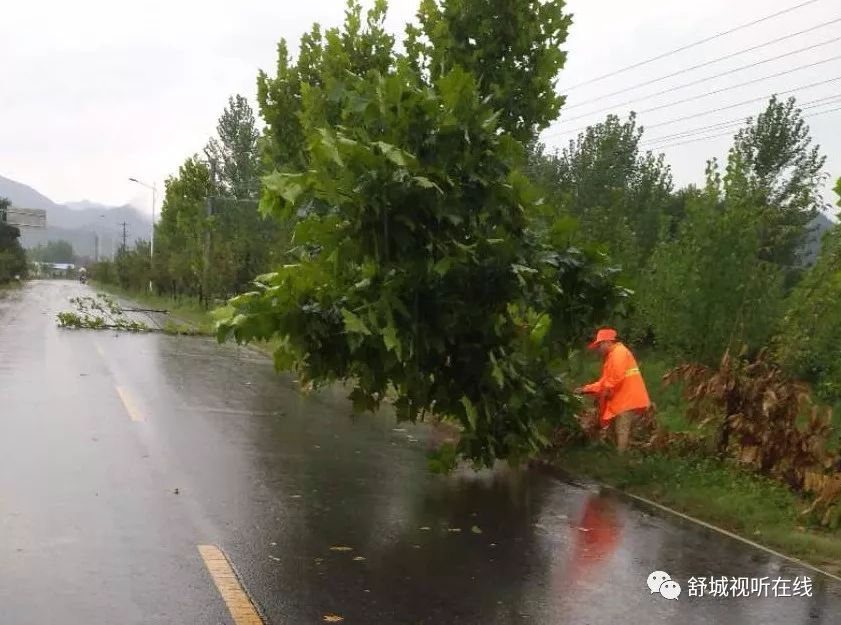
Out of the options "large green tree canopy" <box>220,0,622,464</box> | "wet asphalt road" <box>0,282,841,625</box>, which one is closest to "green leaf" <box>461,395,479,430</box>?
"large green tree canopy" <box>220,0,622,464</box>

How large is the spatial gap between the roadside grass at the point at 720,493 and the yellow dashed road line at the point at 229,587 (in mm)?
4144

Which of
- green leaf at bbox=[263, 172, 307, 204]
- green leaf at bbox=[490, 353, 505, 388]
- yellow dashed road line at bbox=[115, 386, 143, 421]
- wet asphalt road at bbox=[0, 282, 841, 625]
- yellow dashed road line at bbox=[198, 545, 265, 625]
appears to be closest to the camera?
yellow dashed road line at bbox=[198, 545, 265, 625]

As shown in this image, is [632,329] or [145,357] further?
[145,357]

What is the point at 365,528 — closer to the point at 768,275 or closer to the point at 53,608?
the point at 53,608

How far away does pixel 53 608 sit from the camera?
4.54 m

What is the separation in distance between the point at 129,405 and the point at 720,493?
7440 millimetres

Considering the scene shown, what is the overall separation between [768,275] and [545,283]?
7475 millimetres

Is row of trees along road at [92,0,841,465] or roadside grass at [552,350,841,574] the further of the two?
roadside grass at [552,350,841,574]

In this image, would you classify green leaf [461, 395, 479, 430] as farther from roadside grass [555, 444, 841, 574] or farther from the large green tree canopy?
roadside grass [555, 444, 841, 574]

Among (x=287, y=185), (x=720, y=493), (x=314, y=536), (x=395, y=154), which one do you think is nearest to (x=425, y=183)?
(x=395, y=154)

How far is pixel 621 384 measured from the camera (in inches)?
354

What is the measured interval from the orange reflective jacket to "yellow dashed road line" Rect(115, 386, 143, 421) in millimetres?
5424

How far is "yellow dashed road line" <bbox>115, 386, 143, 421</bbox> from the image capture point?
417 inches

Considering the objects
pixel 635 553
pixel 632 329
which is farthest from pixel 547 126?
pixel 635 553
